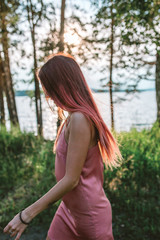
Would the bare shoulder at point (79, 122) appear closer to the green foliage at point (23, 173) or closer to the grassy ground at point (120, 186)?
the grassy ground at point (120, 186)

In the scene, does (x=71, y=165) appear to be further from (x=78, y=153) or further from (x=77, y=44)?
(x=77, y=44)

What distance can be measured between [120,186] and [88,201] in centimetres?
290

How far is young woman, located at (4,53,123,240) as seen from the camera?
145 centimetres

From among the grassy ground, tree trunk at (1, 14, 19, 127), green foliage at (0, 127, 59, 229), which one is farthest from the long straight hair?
tree trunk at (1, 14, 19, 127)

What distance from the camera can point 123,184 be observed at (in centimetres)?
436

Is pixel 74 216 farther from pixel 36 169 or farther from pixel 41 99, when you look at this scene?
pixel 41 99

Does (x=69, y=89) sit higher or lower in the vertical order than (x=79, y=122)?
higher

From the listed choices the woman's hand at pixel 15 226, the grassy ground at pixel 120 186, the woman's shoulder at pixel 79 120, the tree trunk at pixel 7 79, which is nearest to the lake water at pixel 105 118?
the woman's shoulder at pixel 79 120

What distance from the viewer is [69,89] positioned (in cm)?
155

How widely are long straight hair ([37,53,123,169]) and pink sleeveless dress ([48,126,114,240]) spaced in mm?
160

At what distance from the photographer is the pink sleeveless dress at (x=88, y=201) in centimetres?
158

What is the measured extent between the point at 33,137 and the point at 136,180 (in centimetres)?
371

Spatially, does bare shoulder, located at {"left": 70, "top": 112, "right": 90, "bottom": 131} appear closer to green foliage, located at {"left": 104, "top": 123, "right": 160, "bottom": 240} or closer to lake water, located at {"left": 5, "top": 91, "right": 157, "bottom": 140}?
lake water, located at {"left": 5, "top": 91, "right": 157, "bottom": 140}

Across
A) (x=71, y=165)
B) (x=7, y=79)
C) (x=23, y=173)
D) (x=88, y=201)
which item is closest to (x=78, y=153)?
(x=71, y=165)
